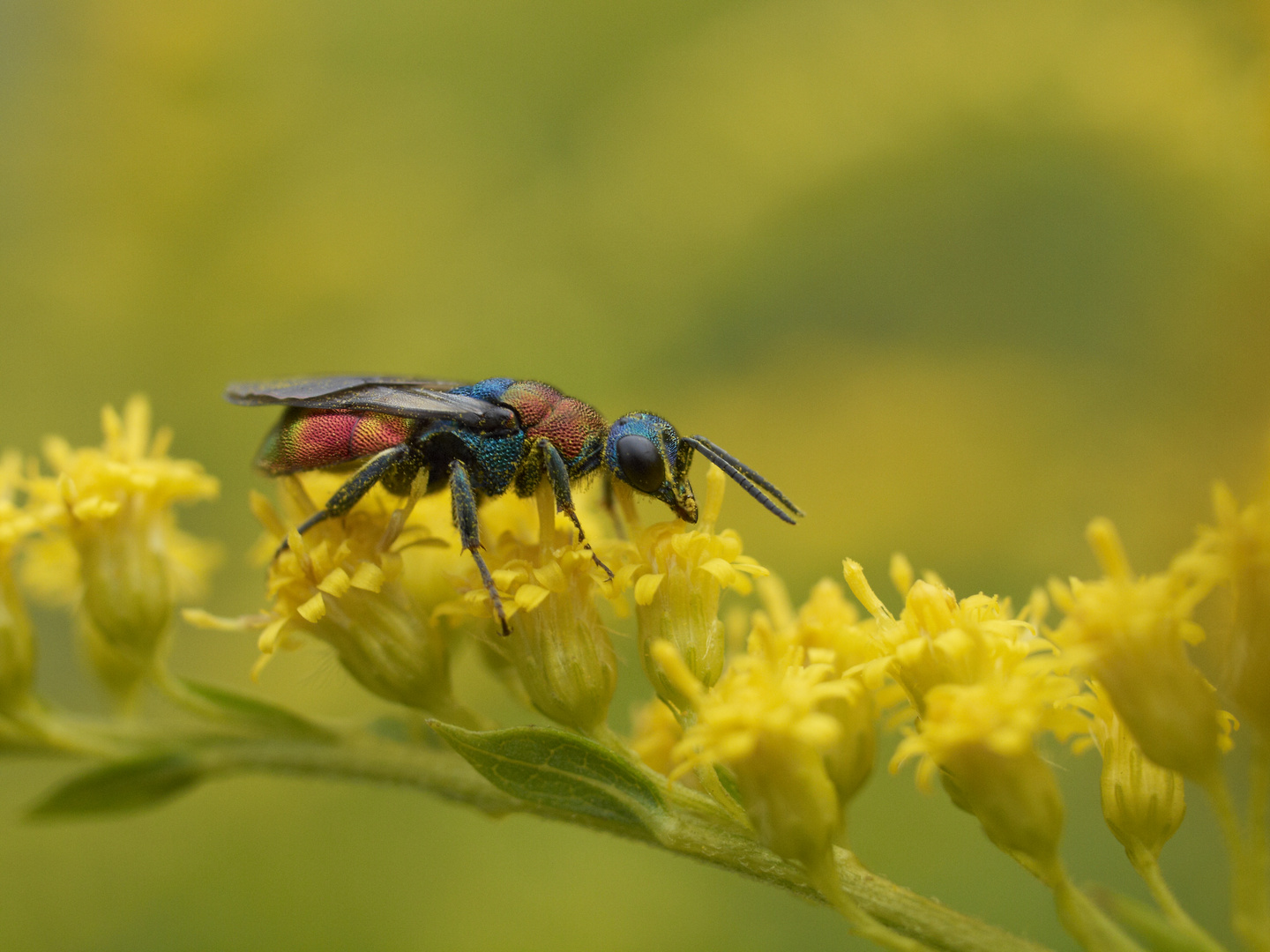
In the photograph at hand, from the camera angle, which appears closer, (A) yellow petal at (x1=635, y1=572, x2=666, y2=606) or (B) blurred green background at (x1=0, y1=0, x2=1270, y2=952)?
(A) yellow petal at (x1=635, y1=572, x2=666, y2=606)

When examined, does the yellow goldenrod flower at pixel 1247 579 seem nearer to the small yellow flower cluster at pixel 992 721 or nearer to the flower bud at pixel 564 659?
the small yellow flower cluster at pixel 992 721

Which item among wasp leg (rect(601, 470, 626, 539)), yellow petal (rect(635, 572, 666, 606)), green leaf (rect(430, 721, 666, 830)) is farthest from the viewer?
wasp leg (rect(601, 470, 626, 539))

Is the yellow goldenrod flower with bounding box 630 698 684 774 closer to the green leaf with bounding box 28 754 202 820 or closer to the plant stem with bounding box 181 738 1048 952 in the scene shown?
the plant stem with bounding box 181 738 1048 952

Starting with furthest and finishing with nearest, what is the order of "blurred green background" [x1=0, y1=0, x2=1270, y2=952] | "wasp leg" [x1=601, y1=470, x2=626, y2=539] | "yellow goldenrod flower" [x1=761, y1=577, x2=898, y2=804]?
"blurred green background" [x1=0, y1=0, x2=1270, y2=952] → "wasp leg" [x1=601, y1=470, x2=626, y2=539] → "yellow goldenrod flower" [x1=761, y1=577, x2=898, y2=804]

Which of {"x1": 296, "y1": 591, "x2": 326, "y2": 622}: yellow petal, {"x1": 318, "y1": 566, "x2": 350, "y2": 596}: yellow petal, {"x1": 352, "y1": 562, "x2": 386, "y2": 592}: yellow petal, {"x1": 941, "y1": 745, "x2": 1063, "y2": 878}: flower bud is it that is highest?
{"x1": 941, "y1": 745, "x2": 1063, "y2": 878}: flower bud

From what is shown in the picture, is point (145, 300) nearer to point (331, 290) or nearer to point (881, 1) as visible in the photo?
point (331, 290)

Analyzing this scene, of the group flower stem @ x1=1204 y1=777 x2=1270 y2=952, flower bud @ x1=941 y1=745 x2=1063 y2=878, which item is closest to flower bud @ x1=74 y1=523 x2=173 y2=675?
flower bud @ x1=941 y1=745 x2=1063 y2=878

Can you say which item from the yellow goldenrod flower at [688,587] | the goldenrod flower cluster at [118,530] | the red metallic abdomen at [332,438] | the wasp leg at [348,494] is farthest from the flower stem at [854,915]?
the goldenrod flower cluster at [118,530]
